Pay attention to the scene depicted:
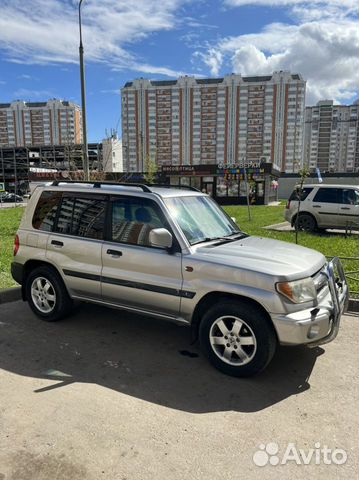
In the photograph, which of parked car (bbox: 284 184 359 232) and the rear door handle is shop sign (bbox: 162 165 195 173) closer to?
parked car (bbox: 284 184 359 232)

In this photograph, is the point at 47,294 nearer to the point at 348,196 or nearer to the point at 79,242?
the point at 79,242

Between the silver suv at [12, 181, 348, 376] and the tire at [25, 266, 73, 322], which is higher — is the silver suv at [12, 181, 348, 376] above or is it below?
above

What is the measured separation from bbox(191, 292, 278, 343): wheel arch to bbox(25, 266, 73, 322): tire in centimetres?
185

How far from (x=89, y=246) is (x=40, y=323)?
4.41ft

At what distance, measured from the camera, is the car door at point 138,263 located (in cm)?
381

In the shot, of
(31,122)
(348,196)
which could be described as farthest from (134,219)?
(31,122)

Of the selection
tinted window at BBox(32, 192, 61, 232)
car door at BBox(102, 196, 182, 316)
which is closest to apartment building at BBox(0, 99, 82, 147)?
tinted window at BBox(32, 192, 61, 232)

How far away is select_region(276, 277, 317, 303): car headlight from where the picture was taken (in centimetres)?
327

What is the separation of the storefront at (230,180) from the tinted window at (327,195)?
22.6 meters

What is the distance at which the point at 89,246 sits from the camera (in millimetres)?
4379

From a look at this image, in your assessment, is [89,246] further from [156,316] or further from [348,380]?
[348,380]

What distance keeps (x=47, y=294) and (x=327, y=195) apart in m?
10.4

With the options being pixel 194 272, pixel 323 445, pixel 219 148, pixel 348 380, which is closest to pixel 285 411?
pixel 323 445

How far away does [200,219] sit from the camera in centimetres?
430
